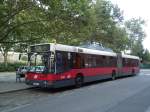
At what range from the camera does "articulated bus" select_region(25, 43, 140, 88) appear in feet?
63.3

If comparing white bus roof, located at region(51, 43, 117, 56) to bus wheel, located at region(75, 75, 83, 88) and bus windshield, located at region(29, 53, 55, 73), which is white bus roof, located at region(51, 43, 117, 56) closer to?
bus windshield, located at region(29, 53, 55, 73)

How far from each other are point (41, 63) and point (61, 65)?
1221mm

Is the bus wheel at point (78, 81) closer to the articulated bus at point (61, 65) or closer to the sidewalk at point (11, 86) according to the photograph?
the articulated bus at point (61, 65)

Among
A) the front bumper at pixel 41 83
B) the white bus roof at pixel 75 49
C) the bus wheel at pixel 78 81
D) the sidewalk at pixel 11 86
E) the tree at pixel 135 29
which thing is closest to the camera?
the front bumper at pixel 41 83

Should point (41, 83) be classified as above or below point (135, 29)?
below

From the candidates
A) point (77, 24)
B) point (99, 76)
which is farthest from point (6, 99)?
point (99, 76)

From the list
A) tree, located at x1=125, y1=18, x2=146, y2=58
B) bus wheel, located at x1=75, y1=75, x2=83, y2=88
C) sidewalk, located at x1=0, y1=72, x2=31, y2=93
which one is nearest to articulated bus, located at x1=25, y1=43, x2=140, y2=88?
bus wheel, located at x1=75, y1=75, x2=83, y2=88

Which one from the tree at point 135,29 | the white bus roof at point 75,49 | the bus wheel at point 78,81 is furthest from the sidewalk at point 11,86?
the tree at point 135,29

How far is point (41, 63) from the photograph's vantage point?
64.3 ft

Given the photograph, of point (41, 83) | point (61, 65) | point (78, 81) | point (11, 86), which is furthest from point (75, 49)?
point (11, 86)

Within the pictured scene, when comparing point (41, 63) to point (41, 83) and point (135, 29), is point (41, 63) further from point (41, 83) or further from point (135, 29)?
point (135, 29)

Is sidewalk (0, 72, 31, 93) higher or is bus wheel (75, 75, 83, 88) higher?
bus wheel (75, 75, 83, 88)

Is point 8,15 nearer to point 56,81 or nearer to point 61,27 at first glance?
point 61,27

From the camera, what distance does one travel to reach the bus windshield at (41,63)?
19250 mm
